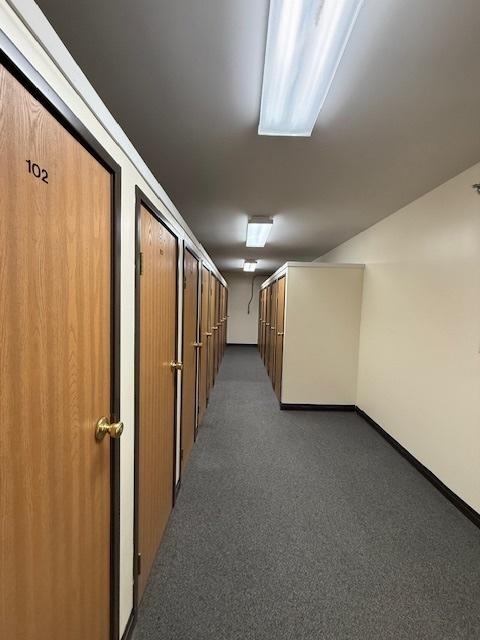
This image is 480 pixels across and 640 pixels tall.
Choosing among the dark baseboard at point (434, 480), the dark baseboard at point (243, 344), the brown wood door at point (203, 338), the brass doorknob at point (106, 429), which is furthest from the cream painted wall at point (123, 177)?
the dark baseboard at point (243, 344)

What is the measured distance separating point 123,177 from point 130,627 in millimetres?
1761

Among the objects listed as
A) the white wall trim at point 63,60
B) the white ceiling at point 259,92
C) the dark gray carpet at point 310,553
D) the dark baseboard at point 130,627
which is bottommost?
the dark gray carpet at point 310,553

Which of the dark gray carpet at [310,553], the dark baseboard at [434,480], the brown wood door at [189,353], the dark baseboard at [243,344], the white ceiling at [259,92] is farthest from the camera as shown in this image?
the dark baseboard at [243,344]

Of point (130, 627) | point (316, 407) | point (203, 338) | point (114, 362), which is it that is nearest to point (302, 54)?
point (114, 362)

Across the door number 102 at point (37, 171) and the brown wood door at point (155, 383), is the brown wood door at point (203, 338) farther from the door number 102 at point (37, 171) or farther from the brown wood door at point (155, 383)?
the door number 102 at point (37, 171)

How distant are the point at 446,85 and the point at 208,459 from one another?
9.38 ft

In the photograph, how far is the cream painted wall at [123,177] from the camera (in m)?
0.61

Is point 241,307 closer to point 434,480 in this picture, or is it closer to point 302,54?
point 434,480

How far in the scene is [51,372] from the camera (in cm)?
67

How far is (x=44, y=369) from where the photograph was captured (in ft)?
2.12

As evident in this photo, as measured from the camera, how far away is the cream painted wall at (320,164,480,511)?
200 cm

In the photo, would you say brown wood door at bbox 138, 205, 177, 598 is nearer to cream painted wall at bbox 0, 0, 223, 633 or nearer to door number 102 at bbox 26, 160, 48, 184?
cream painted wall at bbox 0, 0, 223, 633

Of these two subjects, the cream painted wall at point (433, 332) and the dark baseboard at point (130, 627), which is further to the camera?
the cream painted wall at point (433, 332)

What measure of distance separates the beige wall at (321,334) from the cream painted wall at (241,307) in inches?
213
